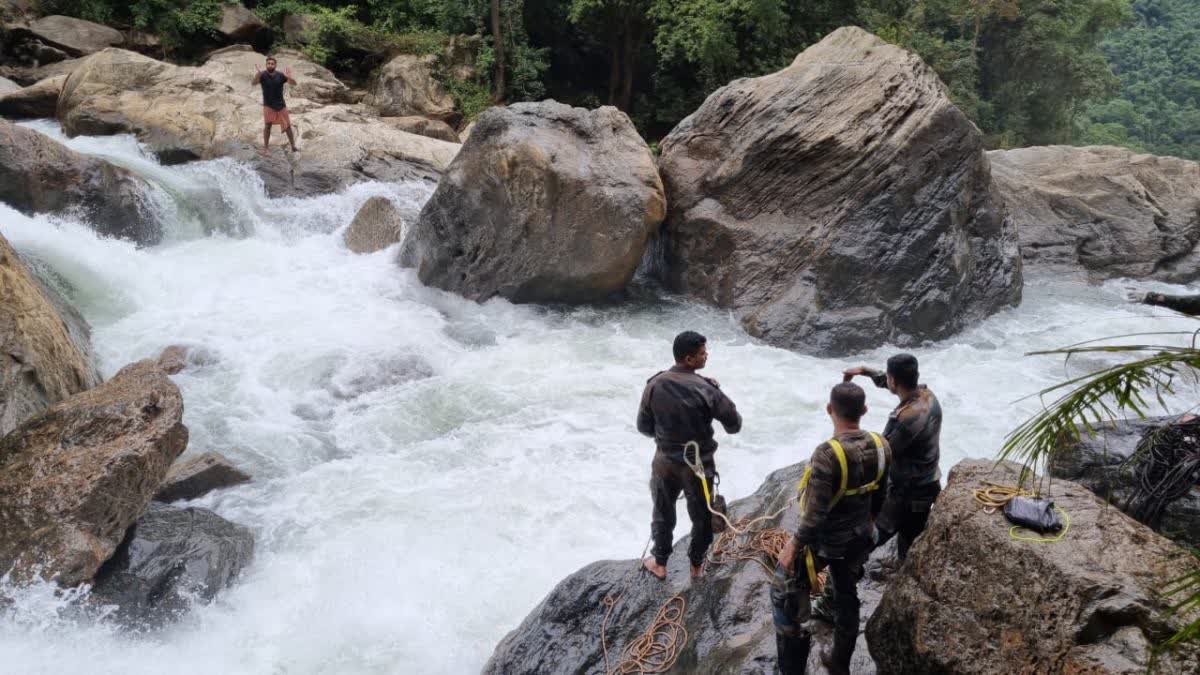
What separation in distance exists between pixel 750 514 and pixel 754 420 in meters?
2.90

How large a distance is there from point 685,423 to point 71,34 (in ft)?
60.0

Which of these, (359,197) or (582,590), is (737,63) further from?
(582,590)

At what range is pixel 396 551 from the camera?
6199 millimetres

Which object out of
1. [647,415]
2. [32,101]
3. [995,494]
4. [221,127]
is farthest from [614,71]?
[995,494]

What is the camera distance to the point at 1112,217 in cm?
1402

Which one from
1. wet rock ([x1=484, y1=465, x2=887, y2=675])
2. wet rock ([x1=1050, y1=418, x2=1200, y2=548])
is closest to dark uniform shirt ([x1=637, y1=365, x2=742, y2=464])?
wet rock ([x1=484, y1=465, x2=887, y2=675])

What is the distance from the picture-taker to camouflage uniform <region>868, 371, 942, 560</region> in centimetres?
406

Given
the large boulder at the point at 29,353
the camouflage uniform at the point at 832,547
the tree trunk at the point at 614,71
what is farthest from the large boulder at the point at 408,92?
the camouflage uniform at the point at 832,547

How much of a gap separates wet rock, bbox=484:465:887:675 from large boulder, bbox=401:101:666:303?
5796 mm

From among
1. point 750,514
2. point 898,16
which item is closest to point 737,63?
point 898,16

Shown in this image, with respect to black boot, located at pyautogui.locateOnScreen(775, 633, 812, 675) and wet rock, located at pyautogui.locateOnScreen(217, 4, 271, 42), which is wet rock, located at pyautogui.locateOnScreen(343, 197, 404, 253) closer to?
wet rock, located at pyautogui.locateOnScreen(217, 4, 271, 42)

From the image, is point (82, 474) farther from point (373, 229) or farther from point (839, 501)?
point (373, 229)

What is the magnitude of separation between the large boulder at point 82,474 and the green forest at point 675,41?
47.6ft

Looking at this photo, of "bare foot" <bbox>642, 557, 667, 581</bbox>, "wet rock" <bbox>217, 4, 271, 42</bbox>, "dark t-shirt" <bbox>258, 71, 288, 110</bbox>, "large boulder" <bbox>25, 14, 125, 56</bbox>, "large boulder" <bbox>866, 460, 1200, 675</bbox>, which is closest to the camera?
"large boulder" <bbox>866, 460, 1200, 675</bbox>
